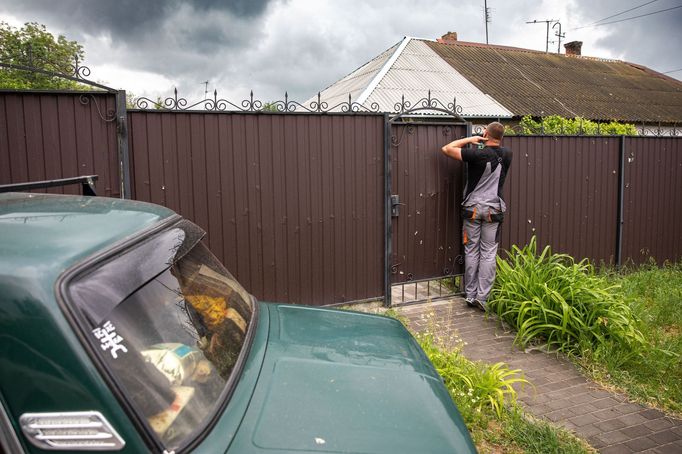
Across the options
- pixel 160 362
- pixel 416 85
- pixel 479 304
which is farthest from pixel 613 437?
pixel 416 85

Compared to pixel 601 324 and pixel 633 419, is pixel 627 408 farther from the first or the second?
pixel 601 324

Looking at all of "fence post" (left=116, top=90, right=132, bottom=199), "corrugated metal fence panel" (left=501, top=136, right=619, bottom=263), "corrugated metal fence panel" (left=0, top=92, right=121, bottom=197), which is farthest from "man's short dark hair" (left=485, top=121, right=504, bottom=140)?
A: "corrugated metal fence panel" (left=0, top=92, right=121, bottom=197)

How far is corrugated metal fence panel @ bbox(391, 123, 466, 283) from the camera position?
6.01m

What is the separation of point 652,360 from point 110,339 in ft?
15.2

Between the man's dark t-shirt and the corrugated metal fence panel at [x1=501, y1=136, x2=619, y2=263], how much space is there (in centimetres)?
83

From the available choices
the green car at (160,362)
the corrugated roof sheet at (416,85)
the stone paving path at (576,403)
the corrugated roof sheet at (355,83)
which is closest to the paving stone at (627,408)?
the stone paving path at (576,403)

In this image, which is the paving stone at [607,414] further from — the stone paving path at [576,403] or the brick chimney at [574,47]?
the brick chimney at [574,47]

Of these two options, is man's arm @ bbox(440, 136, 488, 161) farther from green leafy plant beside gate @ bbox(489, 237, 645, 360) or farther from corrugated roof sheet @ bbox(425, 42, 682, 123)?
corrugated roof sheet @ bbox(425, 42, 682, 123)

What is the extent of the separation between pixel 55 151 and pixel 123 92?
0.78 meters

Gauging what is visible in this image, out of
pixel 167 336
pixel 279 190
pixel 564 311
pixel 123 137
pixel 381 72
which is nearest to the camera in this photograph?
pixel 167 336

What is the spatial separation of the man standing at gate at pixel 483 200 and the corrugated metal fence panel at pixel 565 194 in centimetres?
81

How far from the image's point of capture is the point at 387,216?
589cm

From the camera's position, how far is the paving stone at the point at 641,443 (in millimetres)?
A: 3350

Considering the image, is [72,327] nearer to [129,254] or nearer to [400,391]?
[129,254]
